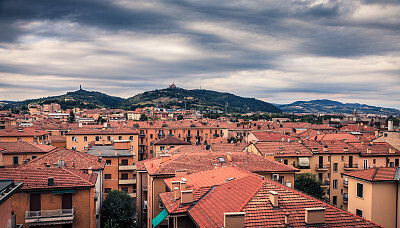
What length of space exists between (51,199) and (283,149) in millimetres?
26678

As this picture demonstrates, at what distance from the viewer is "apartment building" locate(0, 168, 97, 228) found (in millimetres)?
21688

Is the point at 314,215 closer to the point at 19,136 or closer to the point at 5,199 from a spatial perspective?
the point at 5,199

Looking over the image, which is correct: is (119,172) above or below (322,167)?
below

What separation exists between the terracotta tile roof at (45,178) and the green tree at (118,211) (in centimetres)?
768

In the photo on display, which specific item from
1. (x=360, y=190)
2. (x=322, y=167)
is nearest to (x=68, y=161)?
(x=360, y=190)

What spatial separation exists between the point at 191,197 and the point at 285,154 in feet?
84.8

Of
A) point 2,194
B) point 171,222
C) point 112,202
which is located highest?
point 2,194

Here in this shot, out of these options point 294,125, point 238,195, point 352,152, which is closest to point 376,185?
point 238,195

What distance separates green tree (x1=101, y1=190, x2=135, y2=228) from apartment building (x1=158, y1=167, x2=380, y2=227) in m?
13.7

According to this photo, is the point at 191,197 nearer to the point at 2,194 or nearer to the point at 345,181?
the point at 2,194

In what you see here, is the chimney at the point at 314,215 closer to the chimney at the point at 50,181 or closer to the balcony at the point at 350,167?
the chimney at the point at 50,181

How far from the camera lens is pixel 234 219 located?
1299 cm

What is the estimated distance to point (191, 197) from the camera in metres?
16.7

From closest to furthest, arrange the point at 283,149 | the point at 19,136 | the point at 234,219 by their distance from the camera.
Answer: the point at 234,219 → the point at 283,149 → the point at 19,136
